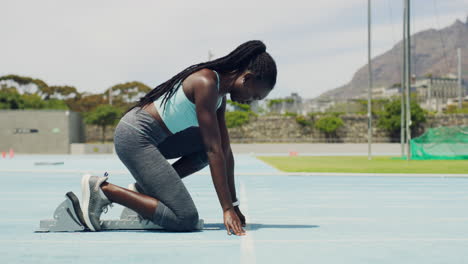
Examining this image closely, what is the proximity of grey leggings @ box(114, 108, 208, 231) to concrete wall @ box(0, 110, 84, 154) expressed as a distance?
43.6 m

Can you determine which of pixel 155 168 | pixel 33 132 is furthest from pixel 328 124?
pixel 155 168

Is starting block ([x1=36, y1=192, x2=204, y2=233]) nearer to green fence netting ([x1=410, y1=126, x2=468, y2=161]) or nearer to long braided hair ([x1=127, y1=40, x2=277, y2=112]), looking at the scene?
long braided hair ([x1=127, y1=40, x2=277, y2=112])

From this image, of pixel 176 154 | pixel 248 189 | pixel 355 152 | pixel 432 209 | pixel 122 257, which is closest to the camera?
pixel 122 257

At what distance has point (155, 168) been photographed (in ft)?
14.2

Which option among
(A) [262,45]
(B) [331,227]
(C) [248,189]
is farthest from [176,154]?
(C) [248,189]

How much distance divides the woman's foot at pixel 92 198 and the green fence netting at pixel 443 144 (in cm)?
2720

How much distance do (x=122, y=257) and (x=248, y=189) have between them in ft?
23.3

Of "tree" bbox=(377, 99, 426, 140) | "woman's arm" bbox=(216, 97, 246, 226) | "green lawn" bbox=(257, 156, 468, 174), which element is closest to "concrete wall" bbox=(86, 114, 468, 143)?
"tree" bbox=(377, 99, 426, 140)

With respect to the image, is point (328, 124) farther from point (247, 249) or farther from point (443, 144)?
point (247, 249)

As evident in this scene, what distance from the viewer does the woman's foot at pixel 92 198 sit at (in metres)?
4.38

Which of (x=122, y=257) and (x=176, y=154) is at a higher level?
(x=176, y=154)

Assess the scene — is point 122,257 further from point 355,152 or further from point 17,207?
point 355,152

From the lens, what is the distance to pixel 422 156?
2950cm

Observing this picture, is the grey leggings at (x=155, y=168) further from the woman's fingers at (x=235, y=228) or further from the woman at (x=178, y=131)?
the woman's fingers at (x=235, y=228)
